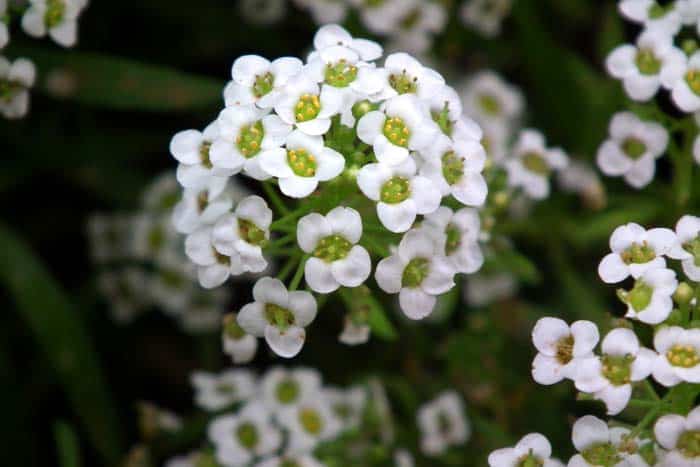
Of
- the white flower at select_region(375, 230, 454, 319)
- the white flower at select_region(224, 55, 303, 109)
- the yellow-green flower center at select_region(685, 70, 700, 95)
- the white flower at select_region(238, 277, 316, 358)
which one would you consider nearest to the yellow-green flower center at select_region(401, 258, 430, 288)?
the white flower at select_region(375, 230, 454, 319)

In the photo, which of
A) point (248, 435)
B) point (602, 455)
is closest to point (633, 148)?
point (602, 455)

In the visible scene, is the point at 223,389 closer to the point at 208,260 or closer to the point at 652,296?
the point at 208,260

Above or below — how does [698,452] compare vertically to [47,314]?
above

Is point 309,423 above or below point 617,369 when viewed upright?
below

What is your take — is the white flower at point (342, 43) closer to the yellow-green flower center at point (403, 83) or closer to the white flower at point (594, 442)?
the yellow-green flower center at point (403, 83)

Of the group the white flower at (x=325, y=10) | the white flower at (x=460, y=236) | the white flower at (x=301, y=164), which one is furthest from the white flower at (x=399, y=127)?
the white flower at (x=325, y=10)

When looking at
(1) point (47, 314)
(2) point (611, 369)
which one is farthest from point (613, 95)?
(1) point (47, 314)

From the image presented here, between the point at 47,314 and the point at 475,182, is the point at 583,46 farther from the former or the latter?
the point at 47,314
